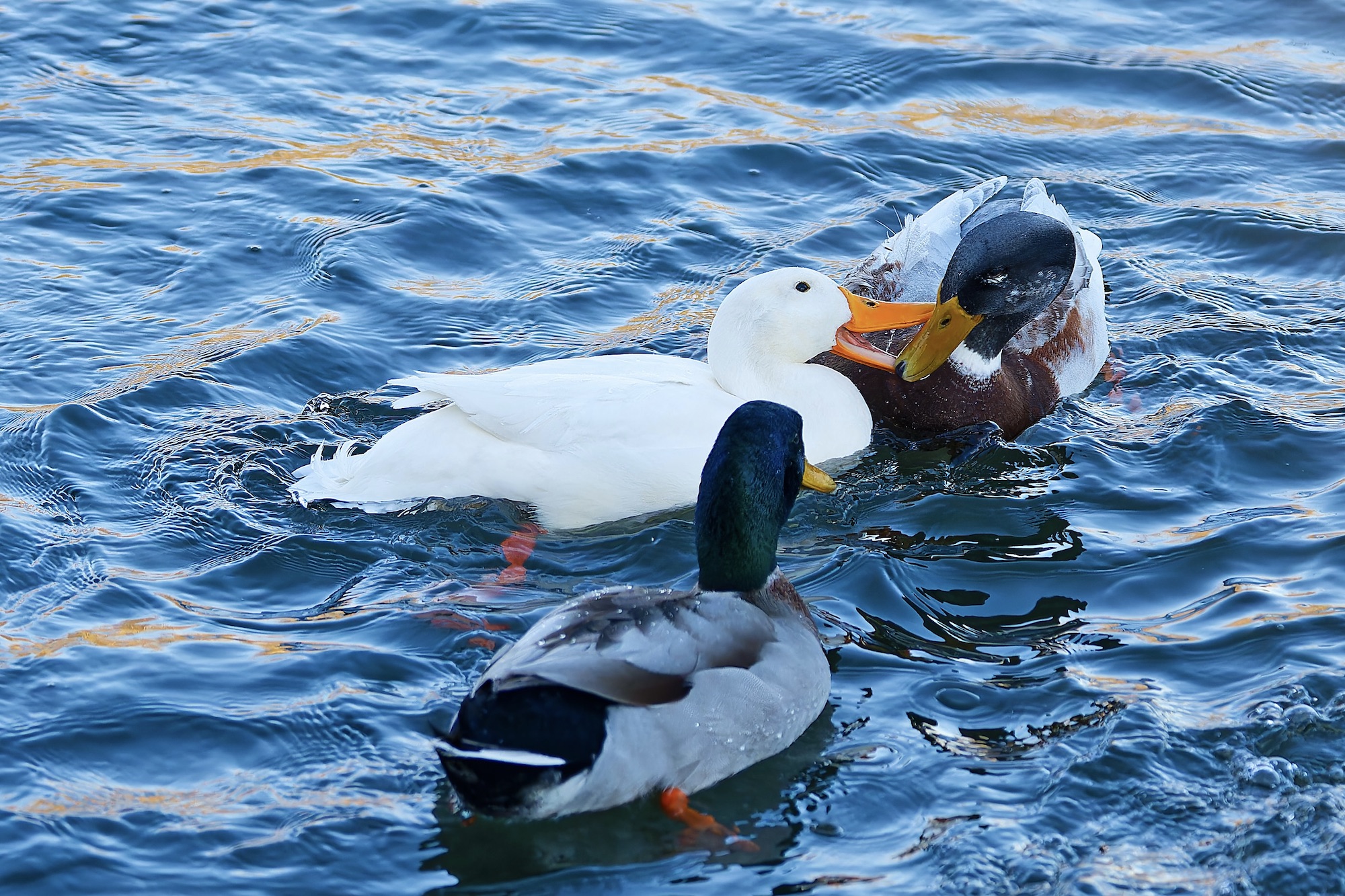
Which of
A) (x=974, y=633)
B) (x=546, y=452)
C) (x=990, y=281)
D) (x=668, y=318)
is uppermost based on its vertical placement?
(x=990, y=281)

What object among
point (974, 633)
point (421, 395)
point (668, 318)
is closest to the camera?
point (974, 633)

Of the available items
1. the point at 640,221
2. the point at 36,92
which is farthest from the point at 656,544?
the point at 36,92

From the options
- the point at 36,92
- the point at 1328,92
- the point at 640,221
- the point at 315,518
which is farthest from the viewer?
the point at 1328,92

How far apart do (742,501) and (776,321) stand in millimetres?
1490

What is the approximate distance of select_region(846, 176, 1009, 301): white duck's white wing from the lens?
6949mm

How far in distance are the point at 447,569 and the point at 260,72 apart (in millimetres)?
5269

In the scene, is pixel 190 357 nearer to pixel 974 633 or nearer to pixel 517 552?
pixel 517 552

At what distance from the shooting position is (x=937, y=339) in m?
6.29

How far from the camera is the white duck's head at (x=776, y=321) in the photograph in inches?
234

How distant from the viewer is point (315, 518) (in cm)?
551

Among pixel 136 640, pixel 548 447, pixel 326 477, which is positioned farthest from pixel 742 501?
pixel 136 640

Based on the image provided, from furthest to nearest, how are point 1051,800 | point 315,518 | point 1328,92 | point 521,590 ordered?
point 1328,92, point 315,518, point 521,590, point 1051,800

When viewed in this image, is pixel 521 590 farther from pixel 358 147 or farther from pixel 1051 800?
pixel 358 147

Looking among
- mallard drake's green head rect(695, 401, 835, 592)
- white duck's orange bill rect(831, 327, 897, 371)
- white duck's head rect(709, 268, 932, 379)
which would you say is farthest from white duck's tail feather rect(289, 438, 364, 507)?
white duck's orange bill rect(831, 327, 897, 371)
